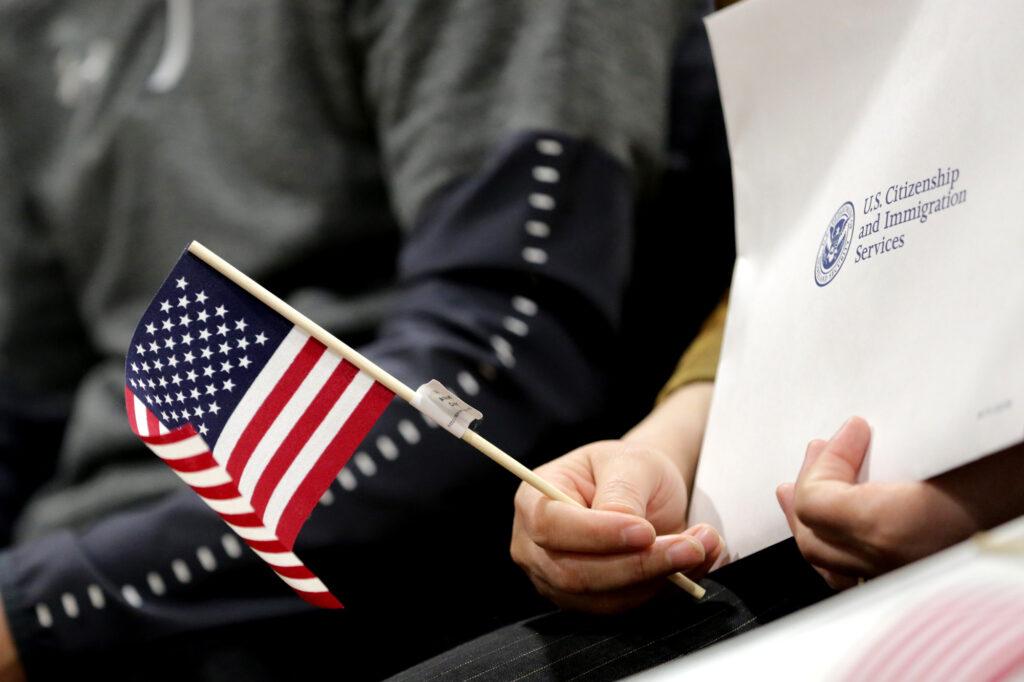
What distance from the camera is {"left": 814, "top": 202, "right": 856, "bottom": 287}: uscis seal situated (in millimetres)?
545

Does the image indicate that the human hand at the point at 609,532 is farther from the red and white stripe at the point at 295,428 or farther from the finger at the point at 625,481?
the red and white stripe at the point at 295,428

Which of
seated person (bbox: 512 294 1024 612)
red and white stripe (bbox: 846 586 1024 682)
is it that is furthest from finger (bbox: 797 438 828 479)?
red and white stripe (bbox: 846 586 1024 682)

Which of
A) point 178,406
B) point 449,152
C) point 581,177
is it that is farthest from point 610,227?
point 178,406

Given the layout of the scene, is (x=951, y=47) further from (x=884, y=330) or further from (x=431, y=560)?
(x=431, y=560)

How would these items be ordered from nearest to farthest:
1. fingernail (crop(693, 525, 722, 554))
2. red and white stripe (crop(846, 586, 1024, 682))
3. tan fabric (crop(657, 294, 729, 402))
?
red and white stripe (crop(846, 586, 1024, 682)) < fingernail (crop(693, 525, 722, 554)) < tan fabric (crop(657, 294, 729, 402))

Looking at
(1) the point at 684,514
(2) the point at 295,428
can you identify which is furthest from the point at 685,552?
(2) the point at 295,428

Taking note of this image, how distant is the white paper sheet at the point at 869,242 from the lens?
0.46 m

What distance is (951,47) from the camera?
50 cm

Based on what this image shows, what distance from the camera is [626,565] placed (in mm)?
526

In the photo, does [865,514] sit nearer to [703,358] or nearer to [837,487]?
[837,487]

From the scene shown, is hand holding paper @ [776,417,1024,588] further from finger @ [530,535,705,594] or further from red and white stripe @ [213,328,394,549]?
red and white stripe @ [213,328,394,549]

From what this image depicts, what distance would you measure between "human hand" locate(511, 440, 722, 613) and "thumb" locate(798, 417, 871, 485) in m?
0.08

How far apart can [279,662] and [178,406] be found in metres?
0.39

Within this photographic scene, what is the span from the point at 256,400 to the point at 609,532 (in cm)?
20
